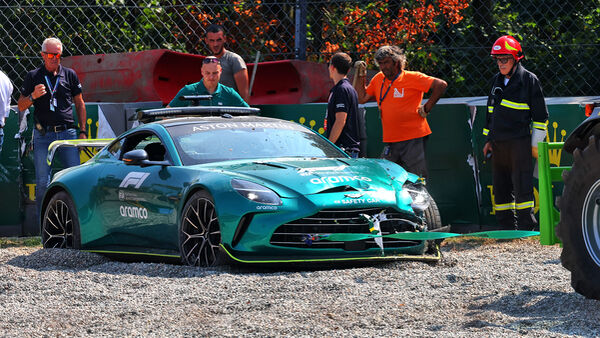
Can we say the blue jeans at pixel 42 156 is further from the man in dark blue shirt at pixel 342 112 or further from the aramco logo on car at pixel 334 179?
the aramco logo on car at pixel 334 179

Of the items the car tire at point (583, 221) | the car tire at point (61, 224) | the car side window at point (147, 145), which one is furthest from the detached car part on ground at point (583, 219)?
the car tire at point (61, 224)

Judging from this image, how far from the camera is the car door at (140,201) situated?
8.41 metres

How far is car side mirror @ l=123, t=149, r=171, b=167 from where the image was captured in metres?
8.69

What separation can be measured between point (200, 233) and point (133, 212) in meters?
1.00

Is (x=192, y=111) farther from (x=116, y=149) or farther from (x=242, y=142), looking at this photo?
(x=242, y=142)

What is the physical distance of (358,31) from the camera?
50.6 ft

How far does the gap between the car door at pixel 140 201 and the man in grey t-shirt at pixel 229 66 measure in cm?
291

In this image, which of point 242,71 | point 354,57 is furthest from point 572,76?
point 242,71

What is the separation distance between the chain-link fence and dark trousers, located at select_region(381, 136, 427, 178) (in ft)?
9.86

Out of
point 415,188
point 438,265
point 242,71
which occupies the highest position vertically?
point 242,71

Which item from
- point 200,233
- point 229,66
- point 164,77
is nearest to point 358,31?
point 164,77

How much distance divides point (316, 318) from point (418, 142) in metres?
5.18

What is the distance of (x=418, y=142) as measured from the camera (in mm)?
10828

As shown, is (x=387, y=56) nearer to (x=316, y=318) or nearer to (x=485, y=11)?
(x=316, y=318)
